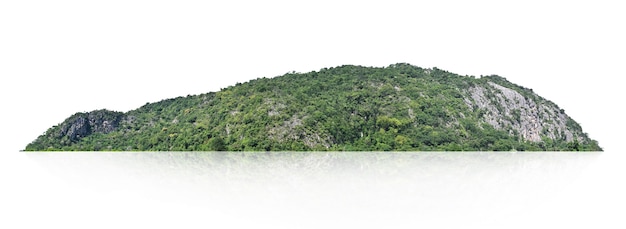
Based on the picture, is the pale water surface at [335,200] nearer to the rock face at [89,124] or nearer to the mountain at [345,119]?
the mountain at [345,119]

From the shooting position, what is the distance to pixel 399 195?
1659 cm

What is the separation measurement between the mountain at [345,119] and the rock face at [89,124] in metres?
0.19

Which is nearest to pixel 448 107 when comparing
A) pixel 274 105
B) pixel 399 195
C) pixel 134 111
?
pixel 274 105

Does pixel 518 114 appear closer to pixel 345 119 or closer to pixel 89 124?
pixel 345 119

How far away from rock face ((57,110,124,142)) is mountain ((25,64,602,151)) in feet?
0.61

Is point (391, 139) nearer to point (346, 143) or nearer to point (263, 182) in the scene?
point (346, 143)

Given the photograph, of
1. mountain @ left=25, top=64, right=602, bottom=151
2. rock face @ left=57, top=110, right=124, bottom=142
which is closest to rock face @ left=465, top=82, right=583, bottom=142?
mountain @ left=25, top=64, right=602, bottom=151

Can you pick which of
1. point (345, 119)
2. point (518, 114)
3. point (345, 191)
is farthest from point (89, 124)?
point (345, 191)

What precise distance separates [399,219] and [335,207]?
91.2 inches

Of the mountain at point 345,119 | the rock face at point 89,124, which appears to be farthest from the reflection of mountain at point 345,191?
the rock face at point 89,124

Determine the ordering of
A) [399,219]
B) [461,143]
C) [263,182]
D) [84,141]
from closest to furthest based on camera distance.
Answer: [399,219] → [263,182] → [461,143] → [84,141]

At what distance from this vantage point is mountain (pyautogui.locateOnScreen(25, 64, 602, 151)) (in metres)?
72.4

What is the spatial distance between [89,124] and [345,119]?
170 feet

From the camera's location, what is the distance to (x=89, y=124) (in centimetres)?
9806
